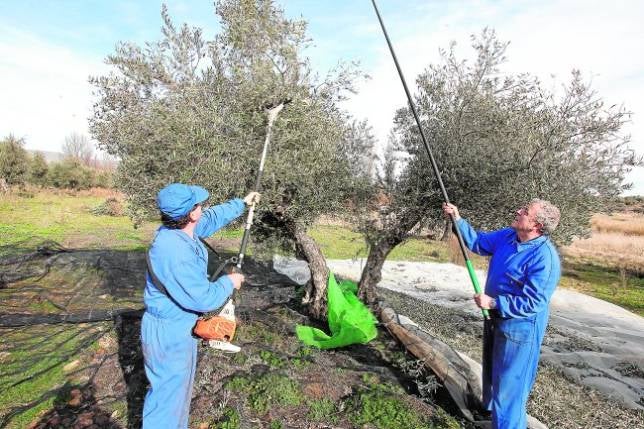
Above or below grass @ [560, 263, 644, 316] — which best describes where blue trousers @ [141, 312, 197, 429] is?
above

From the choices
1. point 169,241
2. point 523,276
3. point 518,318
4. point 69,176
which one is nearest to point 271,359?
point 169,241

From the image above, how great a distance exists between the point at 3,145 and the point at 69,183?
19.3 feet

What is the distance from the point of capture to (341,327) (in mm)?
7191

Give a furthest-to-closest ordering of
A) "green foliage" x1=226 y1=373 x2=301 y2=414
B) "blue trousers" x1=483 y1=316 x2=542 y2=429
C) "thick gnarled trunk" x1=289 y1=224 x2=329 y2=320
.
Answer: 1. "thick gnarled trunk" x1=289 y1=224 x2=329 y2=320
2. "green foliage" x1=226 y1=373 x2=301 y2=414
3. "blue trousers" x1=483 y1=316 x2=542 y2=429

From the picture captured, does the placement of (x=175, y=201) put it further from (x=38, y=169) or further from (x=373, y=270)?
(x=38, y=169)

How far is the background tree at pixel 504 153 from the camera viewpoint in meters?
6.65

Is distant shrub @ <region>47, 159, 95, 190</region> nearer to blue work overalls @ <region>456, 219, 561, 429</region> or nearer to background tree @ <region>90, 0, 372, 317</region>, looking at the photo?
background tree @ <region>90, 0, 372, 317</region>

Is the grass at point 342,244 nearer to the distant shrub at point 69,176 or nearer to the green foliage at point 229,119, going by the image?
→ the green foliage at point 229,119

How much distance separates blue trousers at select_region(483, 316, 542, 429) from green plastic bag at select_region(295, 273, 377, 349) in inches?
112

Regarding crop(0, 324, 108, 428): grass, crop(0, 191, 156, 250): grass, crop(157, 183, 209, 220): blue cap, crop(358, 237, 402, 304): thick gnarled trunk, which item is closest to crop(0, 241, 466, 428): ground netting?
crop(0, 324, 108, 428): grass

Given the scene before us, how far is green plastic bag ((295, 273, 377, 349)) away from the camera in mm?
7039

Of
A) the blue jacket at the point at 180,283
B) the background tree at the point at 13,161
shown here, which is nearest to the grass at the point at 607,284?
the blue jacket at the point at 180,283

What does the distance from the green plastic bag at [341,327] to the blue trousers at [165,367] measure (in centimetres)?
339

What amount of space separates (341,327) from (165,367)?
3.81 m
